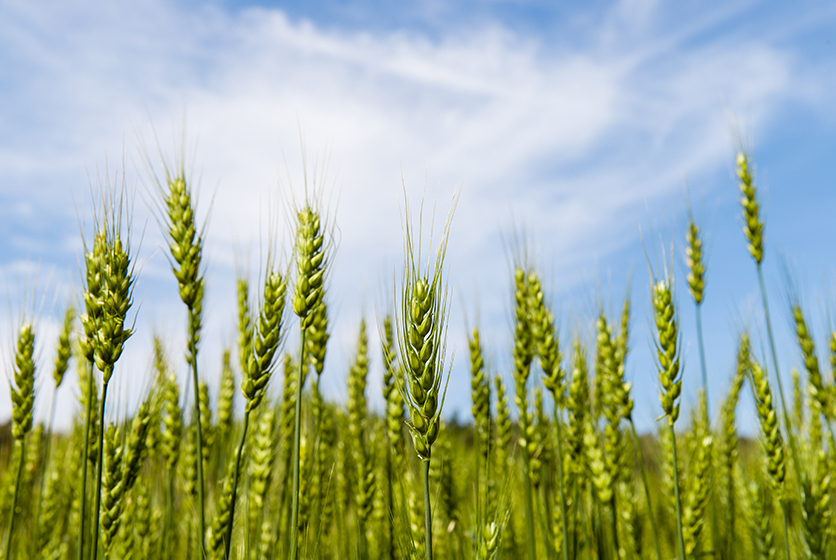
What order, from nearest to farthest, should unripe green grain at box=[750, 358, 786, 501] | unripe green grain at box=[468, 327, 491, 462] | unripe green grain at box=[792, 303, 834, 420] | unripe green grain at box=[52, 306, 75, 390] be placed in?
unripe green grain at box=[468, 327, 491, 462] < unripe green grain at box=[750, 358, 786, 501] < unripe green grain at box=[52, 306, 75, 390] < unripe green grain at box=[792, 303, 834, 420]

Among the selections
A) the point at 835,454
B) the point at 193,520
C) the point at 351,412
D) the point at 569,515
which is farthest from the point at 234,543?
the point at 835,454

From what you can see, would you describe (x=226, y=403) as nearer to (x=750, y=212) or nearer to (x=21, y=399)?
(x=21, y=399)

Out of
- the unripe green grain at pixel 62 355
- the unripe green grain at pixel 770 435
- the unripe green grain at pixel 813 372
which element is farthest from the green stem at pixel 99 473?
the unripe green grain at pixel 813 372

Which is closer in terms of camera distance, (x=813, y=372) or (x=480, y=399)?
(x=480, y=399)

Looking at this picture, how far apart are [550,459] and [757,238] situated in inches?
90.0

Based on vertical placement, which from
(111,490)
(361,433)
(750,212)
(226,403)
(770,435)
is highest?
(750,212)

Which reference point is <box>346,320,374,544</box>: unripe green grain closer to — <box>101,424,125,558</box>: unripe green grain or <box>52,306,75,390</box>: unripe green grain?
<box>101,424,125,558</box>: unripe green grain

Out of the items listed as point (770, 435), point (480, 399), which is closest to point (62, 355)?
point (480, 399)

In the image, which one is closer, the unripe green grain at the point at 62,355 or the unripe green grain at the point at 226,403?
the unripe green grain at the point at 62,355

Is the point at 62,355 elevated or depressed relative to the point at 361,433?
elevated

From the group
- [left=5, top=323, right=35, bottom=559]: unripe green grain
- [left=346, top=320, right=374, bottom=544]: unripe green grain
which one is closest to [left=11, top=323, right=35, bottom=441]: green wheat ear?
[left=5, top=323, right=35, bottom=559]: unripe green grain

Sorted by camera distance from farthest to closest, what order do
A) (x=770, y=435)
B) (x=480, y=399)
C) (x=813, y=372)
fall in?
1. (x=813, y=372)
2. (x=770, y=435)
3. (x=480, y=399)

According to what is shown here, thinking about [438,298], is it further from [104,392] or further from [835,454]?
[835,454]

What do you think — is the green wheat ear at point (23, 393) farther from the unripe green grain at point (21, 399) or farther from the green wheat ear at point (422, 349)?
the green wheat ear at point (422, 349)
